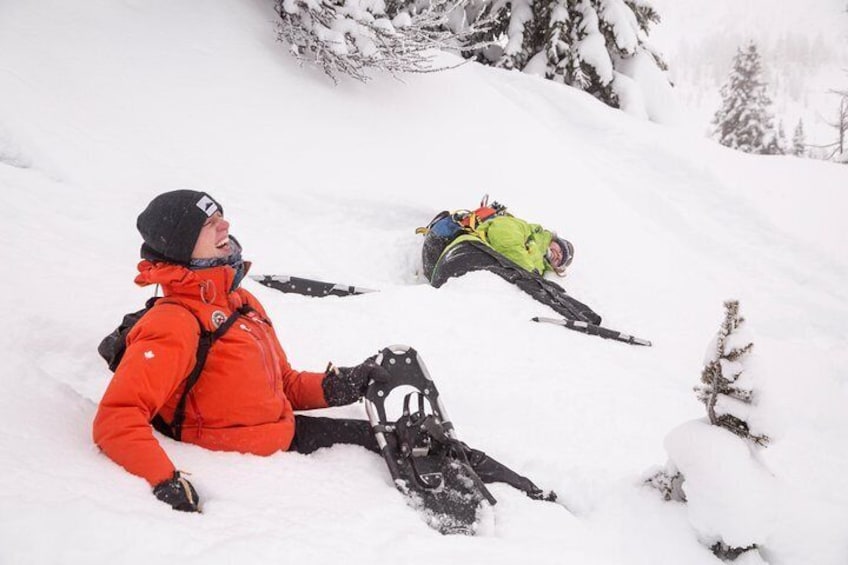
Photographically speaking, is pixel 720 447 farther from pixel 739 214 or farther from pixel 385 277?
pixel 739 214

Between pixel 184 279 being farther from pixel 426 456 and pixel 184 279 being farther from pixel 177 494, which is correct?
pixel 426 456

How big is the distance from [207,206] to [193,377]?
0.73 m

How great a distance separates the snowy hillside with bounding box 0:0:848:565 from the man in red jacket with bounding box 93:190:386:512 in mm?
98

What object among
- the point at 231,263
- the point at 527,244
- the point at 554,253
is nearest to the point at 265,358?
the point at 231,263

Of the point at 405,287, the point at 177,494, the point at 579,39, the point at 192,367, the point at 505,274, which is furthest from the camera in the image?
the point at 579,39

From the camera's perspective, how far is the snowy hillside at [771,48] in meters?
84.7

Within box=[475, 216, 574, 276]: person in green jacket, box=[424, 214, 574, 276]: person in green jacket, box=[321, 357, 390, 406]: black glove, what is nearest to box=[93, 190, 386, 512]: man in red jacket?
box=[321, 357, 390, 406]: black glove

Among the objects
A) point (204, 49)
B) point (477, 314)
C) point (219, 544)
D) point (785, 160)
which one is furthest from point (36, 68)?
point (785, 160)

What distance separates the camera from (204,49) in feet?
24.6

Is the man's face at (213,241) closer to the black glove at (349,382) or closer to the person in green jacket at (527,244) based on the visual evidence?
the black glove at (349,382)

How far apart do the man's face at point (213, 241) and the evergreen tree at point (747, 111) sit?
1054 inches

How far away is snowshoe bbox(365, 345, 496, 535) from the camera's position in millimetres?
2539

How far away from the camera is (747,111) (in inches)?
985

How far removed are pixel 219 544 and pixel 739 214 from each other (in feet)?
27.0
